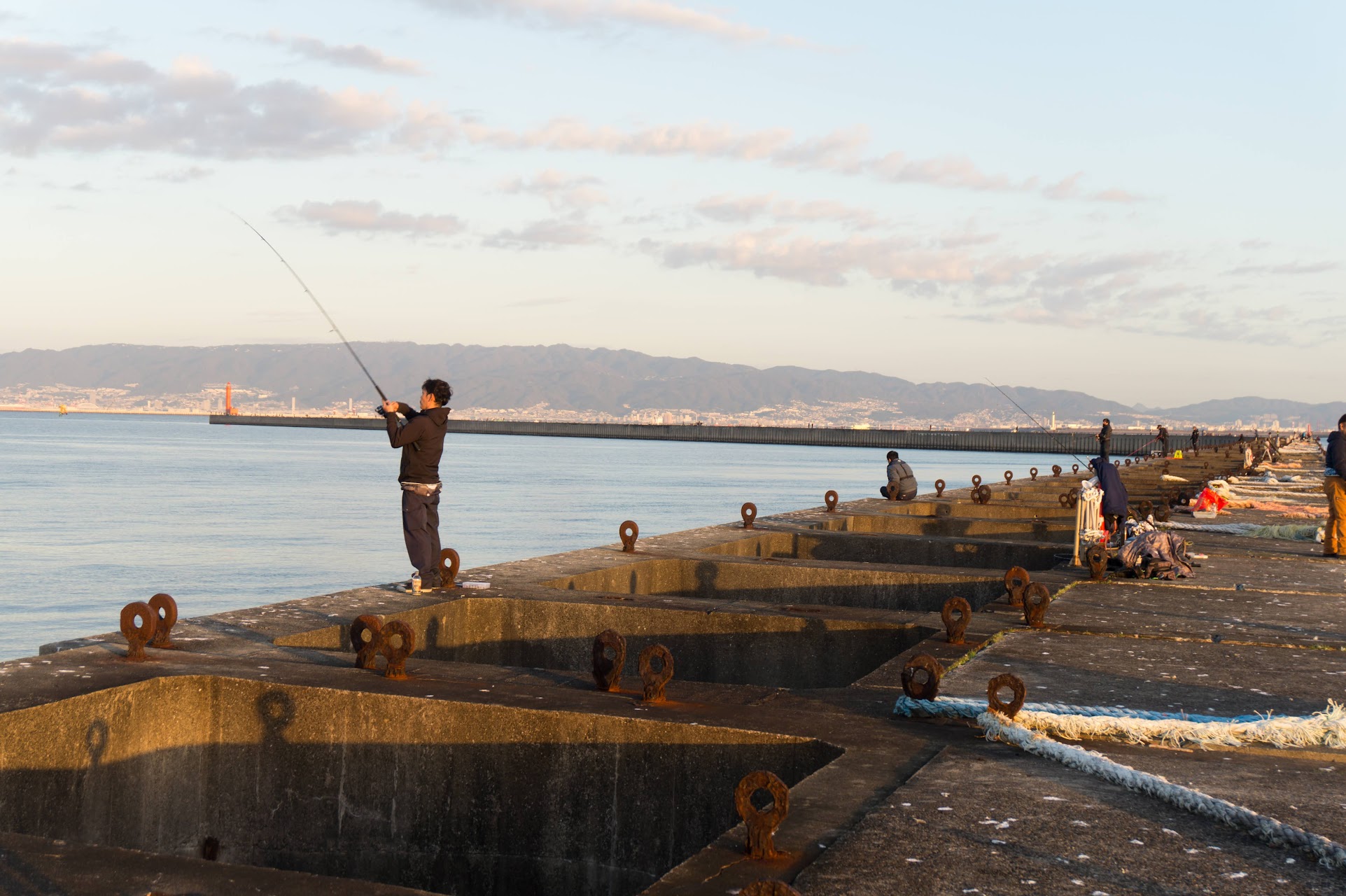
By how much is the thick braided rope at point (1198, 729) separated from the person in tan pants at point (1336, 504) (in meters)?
10.1

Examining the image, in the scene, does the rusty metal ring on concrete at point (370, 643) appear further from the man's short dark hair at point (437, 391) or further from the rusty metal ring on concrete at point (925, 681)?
the man's short dark hair at point (437, 391)

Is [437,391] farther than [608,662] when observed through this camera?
Yes

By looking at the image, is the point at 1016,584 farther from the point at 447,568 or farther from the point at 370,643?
the point at 370,643

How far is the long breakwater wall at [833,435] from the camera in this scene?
446ft

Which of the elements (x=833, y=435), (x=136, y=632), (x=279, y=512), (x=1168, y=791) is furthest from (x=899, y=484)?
(x=833, y=435)

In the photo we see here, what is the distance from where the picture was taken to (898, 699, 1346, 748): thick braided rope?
5191 mm

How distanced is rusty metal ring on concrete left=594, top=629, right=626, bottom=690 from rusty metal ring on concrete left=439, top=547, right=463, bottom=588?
3.83m

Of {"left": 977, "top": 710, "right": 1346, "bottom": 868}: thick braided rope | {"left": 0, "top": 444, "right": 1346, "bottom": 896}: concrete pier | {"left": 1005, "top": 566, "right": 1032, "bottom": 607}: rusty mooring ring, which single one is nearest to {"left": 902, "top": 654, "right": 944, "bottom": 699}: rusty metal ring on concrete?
{"left": 0, "top": 444, "right": 1346, "bottom": 896}: concrete pier

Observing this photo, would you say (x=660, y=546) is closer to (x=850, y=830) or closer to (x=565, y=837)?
(x=565, y=837)

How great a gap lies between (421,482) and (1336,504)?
10849mm

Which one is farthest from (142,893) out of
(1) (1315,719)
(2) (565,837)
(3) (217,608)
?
(3) (217,608)

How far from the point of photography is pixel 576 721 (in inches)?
217

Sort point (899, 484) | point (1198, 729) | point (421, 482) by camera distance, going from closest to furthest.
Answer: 1. point (1198, 729)
2. point (421, 482)
3. point (899, 484)

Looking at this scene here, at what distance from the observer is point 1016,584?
29.9 feet
